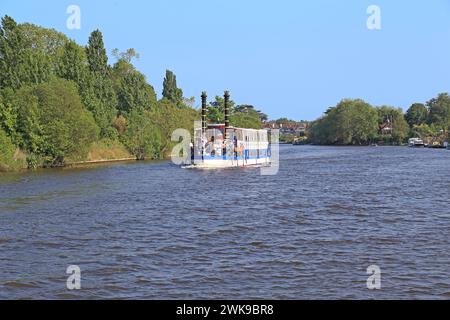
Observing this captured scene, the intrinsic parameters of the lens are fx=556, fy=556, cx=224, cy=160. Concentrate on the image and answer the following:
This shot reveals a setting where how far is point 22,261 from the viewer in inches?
718

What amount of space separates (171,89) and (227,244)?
121381mm

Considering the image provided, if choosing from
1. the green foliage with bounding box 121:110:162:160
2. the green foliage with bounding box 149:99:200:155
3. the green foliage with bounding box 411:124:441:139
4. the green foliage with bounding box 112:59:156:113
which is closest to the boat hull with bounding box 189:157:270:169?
the green foliage with bounding box 121:110:162:160

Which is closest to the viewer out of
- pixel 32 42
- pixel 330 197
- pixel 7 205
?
pixel 7 205

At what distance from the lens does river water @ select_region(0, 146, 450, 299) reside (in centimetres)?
1495

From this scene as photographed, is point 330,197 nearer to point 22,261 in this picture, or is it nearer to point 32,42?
point 22,261

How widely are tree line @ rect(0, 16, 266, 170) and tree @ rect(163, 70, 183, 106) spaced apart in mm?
252

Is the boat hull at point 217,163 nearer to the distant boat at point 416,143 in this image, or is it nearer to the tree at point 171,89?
the tree at point 171,89

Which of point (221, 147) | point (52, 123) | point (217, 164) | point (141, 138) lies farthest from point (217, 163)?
point (141, 138)

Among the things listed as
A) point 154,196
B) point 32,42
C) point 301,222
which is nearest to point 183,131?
point 32,42

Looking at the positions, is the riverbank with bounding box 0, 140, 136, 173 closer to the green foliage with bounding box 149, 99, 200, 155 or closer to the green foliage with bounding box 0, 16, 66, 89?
the green foliage with bounding box 149, 99, 200, 155

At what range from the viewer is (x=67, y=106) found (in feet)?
253

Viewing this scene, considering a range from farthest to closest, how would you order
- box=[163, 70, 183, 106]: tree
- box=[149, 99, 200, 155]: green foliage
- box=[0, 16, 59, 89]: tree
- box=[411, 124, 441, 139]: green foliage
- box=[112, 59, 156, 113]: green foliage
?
box=[411, 124, 441, 139]: green foliage → box=[163, 70, 183, 106]: tree → box=[112, 59, 156, 113]: green foliage → box=[149, 99, 200, 155]: green foliage → box=[0, 16, 59, 89]: tree

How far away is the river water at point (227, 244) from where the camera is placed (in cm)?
1495

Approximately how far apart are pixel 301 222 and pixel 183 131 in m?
91.5
